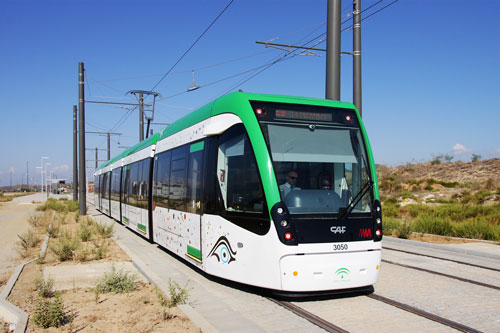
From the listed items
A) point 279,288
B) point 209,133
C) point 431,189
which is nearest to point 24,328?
point 279,288

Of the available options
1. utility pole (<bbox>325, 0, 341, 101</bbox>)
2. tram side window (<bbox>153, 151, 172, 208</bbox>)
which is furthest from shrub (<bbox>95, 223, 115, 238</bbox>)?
utility pole (<bbox>325, 0, 341, 101</bbox>)

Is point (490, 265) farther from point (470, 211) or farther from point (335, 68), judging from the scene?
point (470, 211)

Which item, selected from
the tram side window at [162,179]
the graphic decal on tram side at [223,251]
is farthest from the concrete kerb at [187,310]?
the tram side window at [162,179]

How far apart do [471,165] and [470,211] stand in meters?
32.8

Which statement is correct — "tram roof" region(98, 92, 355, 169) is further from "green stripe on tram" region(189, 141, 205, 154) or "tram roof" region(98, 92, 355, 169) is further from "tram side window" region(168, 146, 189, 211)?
"tram side window" region(168, 146, 189, 211)

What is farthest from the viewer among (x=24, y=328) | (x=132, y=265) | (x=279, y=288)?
(x=132, y=265)

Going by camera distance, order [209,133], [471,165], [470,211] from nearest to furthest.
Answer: [209,133], [470,211], [471,165]

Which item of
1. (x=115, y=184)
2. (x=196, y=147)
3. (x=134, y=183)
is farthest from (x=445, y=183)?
(x=196, y=147)

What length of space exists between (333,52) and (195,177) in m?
5.47

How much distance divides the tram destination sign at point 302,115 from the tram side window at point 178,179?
3226mm

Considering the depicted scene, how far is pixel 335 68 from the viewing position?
477 inches

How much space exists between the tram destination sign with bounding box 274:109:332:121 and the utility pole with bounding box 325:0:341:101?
15.8 feet

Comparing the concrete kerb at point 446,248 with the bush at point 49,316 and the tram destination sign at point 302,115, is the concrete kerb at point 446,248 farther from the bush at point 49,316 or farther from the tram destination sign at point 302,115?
the bush at point 49,316

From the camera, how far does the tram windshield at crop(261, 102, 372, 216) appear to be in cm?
685
